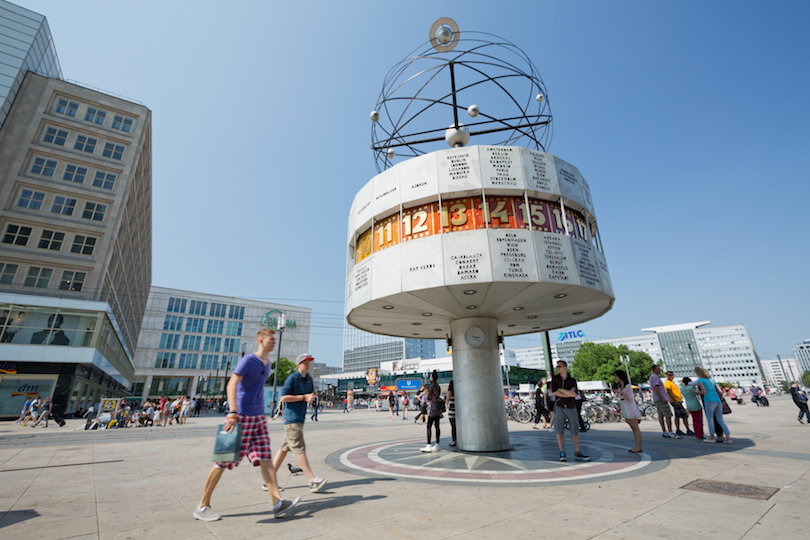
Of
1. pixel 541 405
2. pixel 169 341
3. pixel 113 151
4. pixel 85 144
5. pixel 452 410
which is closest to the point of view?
pixel 452 410

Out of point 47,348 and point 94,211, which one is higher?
point 94,211

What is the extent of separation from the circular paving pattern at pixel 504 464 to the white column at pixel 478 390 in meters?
0.38

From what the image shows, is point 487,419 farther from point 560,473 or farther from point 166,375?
point 166,375

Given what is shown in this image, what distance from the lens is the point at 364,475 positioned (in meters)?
6.54

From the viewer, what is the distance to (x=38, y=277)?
91.9 ft

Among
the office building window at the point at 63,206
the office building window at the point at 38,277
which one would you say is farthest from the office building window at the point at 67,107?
the office building window at the point at 38,277

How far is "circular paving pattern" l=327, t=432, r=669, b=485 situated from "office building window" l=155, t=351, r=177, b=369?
73778 millimetres

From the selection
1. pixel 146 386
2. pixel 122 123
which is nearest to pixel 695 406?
pixel 122 123

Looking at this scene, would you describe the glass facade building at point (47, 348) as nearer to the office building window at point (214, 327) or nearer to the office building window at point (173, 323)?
the office building window at point (173, 323)

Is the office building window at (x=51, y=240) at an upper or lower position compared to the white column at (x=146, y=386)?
upper

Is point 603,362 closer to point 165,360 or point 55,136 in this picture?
point 165,360

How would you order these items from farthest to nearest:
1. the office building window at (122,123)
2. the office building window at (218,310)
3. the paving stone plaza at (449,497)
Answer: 1. the office building window at (218,310)
2. the office building window at (122,123)
3. the paving stone plaza at (449,497)

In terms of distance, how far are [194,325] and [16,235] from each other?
160 feet

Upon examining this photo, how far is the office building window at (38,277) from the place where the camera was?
27734 millimetres
